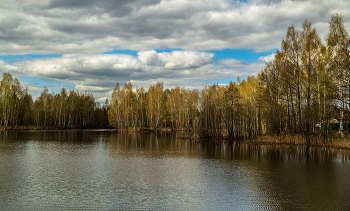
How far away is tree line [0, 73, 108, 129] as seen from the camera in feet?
244

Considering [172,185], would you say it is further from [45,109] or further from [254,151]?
[45,109]

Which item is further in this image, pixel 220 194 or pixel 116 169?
pixel 116 169

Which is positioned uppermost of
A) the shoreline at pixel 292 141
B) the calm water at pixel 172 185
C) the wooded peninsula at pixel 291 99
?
the wooded peninsula at pixel 291 99

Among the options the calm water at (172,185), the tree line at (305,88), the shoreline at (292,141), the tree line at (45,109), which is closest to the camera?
the calm water at (172,185)

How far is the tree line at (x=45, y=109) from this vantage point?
2931 inches

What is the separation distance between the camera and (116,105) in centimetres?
8519

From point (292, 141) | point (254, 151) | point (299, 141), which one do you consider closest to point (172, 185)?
point (254, 151)

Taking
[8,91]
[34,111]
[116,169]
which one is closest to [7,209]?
[116,169]

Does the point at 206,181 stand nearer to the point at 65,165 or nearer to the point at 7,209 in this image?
the point at 7,209

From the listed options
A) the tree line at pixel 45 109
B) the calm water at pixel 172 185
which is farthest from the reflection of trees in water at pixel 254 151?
the tree line at pixel 45 109

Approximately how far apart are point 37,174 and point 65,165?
10.7ft

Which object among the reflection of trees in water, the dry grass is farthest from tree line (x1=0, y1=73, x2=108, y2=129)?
the dry grass

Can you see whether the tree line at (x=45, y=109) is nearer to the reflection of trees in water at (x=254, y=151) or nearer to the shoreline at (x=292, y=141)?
the reflection of trees in water at (x=254, y=151)

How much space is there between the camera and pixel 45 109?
8806cm
